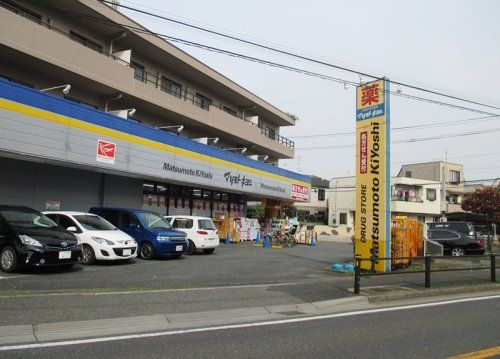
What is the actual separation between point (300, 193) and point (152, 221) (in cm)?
2103

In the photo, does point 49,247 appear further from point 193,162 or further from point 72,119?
point 193,162

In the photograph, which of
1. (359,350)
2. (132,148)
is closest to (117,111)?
(132,148)

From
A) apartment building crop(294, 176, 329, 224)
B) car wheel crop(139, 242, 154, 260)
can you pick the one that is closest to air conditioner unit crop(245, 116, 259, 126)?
car wheel crop(139, 242, 154, 260)

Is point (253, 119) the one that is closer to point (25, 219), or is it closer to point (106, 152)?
point (106, 152)

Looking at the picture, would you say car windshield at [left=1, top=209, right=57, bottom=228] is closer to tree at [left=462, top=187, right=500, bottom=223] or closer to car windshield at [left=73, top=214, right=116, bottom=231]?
car windshield at [left=73, top=214, right=116, bottom=231]

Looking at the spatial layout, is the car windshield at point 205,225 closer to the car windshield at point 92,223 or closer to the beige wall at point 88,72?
the car windshield at point 92,223

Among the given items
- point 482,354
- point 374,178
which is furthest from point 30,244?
point 374,178

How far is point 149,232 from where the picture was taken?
635 inches

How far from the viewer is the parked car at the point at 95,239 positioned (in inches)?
539

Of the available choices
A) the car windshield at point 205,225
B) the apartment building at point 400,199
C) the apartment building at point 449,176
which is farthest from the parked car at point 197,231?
the apartment building at point 449,176

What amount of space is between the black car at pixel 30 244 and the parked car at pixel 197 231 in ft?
23.9

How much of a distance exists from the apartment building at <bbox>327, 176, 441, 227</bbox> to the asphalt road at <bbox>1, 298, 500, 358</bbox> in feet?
169

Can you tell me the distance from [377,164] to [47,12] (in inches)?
594

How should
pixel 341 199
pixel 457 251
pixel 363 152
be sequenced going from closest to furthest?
1. pixel 363 152
2. pixel 457 251
3. pixel 341 199
